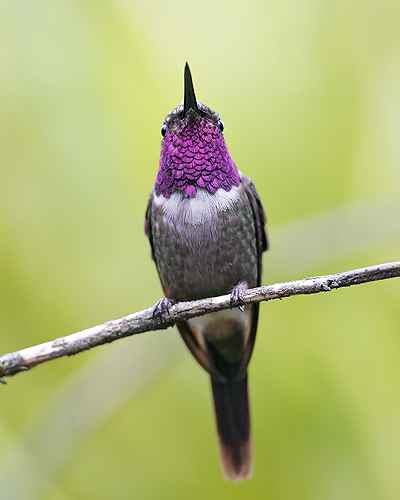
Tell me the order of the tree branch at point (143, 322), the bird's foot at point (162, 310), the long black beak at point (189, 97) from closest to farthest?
the tree branch at point (143, 322) < the bird's foot at point (162, 310) < the long black beak at point (189, 97)

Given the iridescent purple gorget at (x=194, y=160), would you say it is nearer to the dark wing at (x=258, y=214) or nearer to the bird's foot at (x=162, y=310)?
the dark wing at (x=258, y=214)

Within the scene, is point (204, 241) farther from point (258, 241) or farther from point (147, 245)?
point (147, 245)

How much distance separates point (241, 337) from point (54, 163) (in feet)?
7.51

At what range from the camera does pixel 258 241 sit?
3088 millimetres

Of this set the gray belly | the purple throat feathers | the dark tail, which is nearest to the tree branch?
the gray belly

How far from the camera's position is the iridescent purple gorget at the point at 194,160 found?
2.84 m

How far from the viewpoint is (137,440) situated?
13.0ft

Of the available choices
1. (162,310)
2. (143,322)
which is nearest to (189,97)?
(162,310)

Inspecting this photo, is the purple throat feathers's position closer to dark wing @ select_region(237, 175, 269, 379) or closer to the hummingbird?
the hummingbird

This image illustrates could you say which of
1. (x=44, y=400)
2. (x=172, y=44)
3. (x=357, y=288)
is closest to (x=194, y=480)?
(x=44, y=400)

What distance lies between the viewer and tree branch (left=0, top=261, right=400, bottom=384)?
6.53 ft

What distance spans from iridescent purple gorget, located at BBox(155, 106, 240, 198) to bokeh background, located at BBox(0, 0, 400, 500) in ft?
3.59

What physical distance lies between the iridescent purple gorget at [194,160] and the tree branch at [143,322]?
73cm

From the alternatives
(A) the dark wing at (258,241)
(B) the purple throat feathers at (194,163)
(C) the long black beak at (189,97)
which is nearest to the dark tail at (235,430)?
(A) the dark wing at (258,241)
